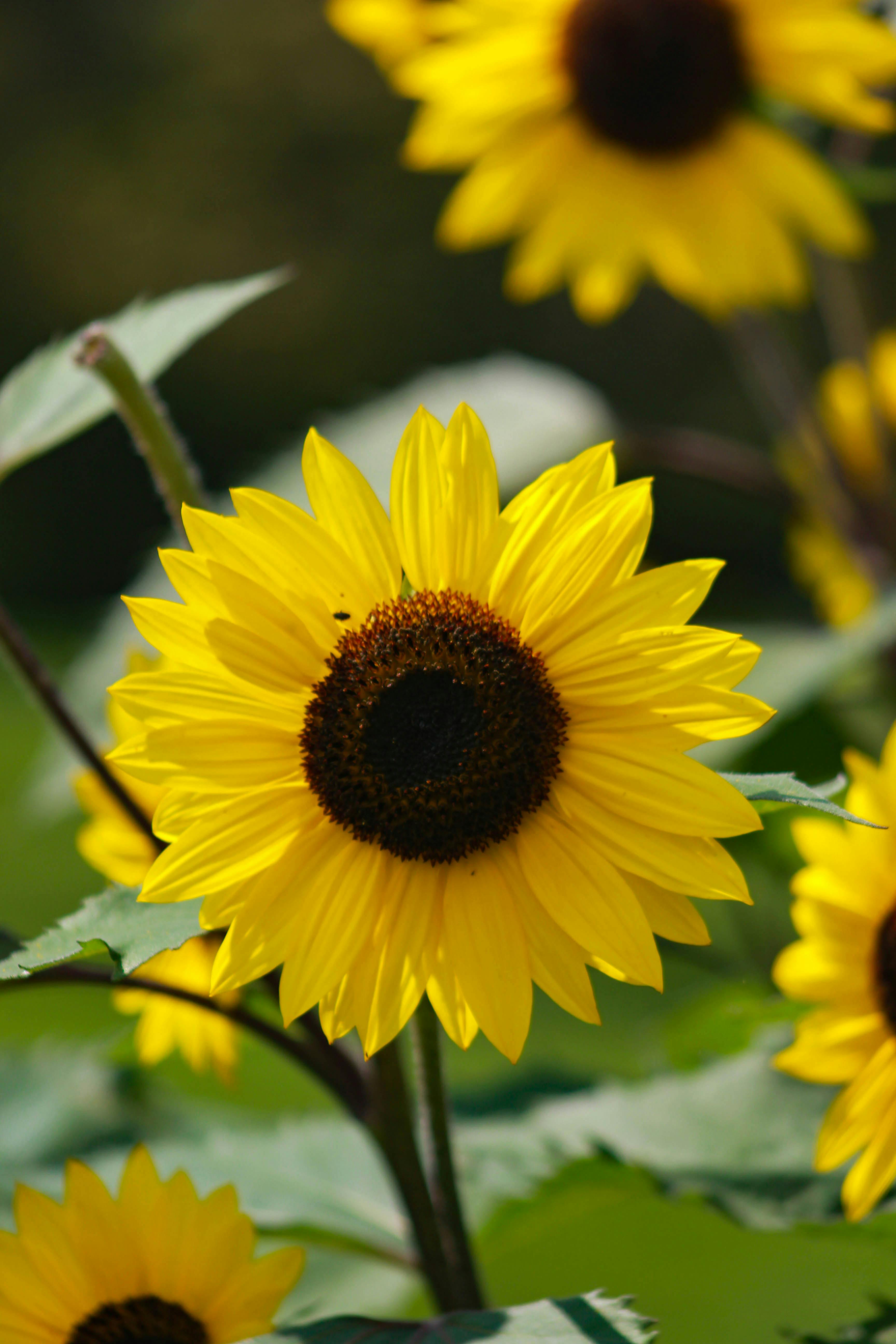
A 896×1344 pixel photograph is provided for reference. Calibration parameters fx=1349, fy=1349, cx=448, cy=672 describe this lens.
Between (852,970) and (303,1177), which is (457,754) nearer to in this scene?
(852,970)

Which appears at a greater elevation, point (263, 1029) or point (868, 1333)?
point (263, 1029)

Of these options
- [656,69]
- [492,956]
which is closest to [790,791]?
[492,956]

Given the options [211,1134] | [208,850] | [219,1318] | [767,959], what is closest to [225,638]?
[208,850]

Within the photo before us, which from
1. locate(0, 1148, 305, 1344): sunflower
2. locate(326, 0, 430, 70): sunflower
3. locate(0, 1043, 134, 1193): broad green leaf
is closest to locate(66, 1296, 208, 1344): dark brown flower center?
locate(0, 1148, 305, 1344): sunflower

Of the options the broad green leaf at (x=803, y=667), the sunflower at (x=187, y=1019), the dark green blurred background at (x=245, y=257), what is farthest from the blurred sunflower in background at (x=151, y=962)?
the dark green blurred background at (x=245, y=257)

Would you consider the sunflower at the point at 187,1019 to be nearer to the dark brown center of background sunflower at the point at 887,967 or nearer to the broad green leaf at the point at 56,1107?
the broad green leaf at the point at 56,1107
